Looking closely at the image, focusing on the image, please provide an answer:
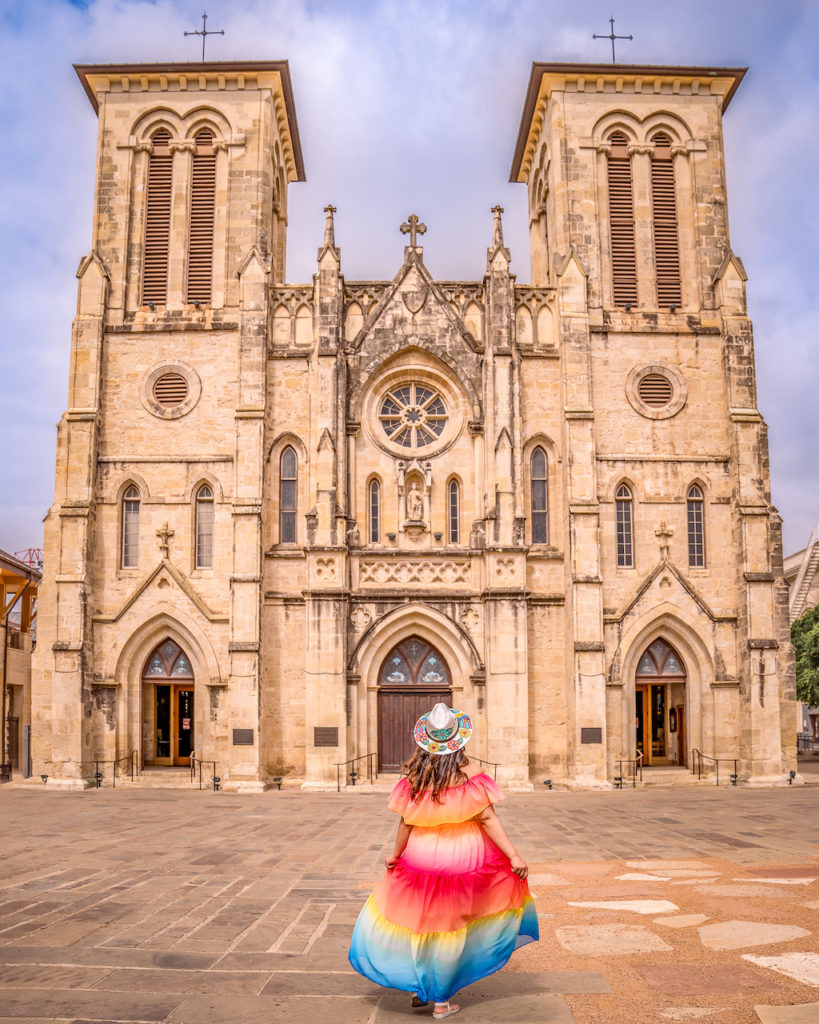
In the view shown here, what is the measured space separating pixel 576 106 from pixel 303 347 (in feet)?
34.5

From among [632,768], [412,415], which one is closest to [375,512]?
[412,415]

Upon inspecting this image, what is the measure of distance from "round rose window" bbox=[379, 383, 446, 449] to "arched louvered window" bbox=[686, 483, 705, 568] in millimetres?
6864

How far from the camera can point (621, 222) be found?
93.6ft

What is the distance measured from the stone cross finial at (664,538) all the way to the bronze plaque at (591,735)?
4.80m

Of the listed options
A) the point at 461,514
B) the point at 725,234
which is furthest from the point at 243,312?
the point at 725,234

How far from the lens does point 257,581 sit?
25156 mm

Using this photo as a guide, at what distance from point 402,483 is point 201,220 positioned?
9.51m

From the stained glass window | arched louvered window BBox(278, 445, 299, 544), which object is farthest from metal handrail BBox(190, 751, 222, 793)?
arched louvered window BBox(278, 445, 299, 544)

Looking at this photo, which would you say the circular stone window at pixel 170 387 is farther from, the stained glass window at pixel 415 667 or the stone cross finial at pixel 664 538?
the stone cross finial at pixel 664 538

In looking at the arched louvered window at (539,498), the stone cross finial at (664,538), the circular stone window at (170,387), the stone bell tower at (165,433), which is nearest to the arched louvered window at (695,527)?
the stone cross finial at (664,538)

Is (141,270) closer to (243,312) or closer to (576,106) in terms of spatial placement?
(243,312)

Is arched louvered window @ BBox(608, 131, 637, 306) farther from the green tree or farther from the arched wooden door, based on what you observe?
the green tree

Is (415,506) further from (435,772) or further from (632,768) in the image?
(435,772)

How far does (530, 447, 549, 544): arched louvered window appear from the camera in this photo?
26703mm
